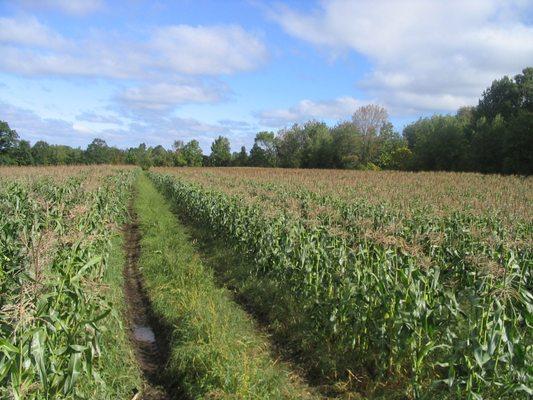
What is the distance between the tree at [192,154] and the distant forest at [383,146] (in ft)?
0.81

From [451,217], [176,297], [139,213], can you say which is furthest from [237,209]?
[139,213]

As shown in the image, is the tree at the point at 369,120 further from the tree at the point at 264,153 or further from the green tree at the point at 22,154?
the green tree at the point at 22,154

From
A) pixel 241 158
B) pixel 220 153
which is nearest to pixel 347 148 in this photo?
pixel 241 158

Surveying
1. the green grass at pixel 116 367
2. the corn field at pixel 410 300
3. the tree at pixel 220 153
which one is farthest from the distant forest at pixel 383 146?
the green grass at pixel 116 367

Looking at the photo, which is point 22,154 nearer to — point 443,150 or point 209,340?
point 443,150

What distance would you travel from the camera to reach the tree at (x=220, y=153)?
96.8m

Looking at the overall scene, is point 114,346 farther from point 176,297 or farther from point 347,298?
point 347,298

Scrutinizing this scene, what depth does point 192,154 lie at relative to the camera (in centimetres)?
10800

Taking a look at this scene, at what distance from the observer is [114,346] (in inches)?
254

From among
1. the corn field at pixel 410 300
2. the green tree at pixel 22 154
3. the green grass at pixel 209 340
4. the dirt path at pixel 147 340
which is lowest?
the dirt path at pixel 147 340

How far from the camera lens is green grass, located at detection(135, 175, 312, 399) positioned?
5449mm

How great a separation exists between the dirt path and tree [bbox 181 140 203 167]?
89137mm

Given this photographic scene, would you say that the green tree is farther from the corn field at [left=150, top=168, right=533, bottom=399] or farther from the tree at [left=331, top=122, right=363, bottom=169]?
the corn field at [left=150, top=168, right=533, bottom=399]

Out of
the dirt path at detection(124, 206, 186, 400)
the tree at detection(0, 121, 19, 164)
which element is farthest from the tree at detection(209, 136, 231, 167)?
the dirt path at detection(124, 206, 186, 400)
